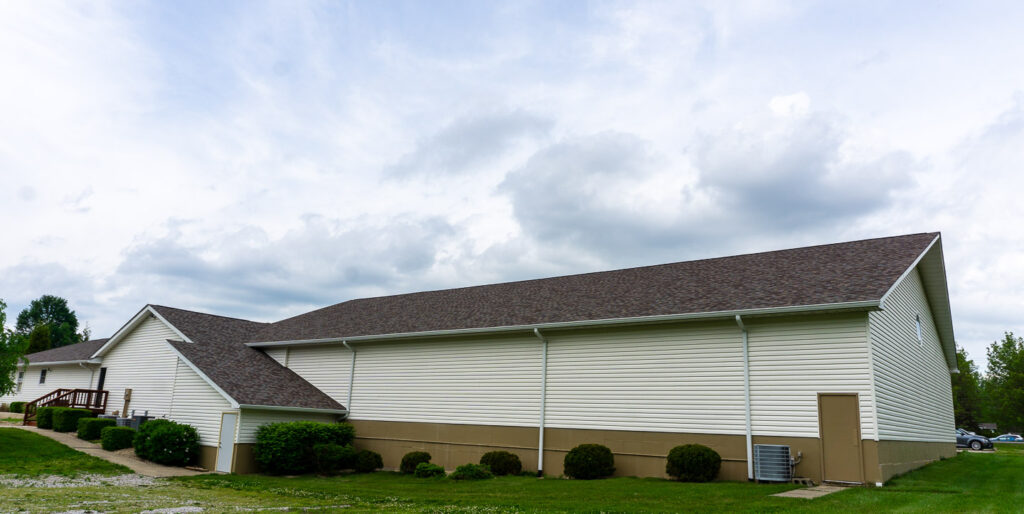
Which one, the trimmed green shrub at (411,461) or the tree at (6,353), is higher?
the tree at (6,353)

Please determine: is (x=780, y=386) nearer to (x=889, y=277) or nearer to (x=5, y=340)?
(x=889, y=277)

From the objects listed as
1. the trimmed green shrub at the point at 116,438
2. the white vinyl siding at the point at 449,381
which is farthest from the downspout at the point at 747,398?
the trimmed green shrub at the point at 116,438

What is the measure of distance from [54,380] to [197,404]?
1893cm

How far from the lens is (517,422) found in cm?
1869

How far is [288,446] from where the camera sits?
19094 mm

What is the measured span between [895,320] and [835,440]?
4508 mm

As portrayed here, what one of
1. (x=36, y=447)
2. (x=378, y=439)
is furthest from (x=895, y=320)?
(x=36, y=447)

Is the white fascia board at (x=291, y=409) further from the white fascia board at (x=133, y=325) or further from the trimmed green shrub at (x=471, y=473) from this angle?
the white fascia board at (x=133, y=325)

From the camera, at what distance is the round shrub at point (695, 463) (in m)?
14.8

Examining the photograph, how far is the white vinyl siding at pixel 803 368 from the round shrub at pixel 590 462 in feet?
12.2

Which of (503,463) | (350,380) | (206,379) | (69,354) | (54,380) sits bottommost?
(503,463)

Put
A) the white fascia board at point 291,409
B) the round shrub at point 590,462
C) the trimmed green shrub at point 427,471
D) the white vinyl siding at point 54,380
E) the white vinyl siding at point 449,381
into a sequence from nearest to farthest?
the round shrub at point 590,462 < the trimmed green shrub at point 427,471 < the white vinyl siding at point 449,381 < the white fascia board at point 291,409 < the white vinyl siding at point 54,380

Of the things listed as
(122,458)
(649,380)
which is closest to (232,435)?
(122,458)

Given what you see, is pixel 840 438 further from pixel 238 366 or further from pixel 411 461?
pixel 238 366
